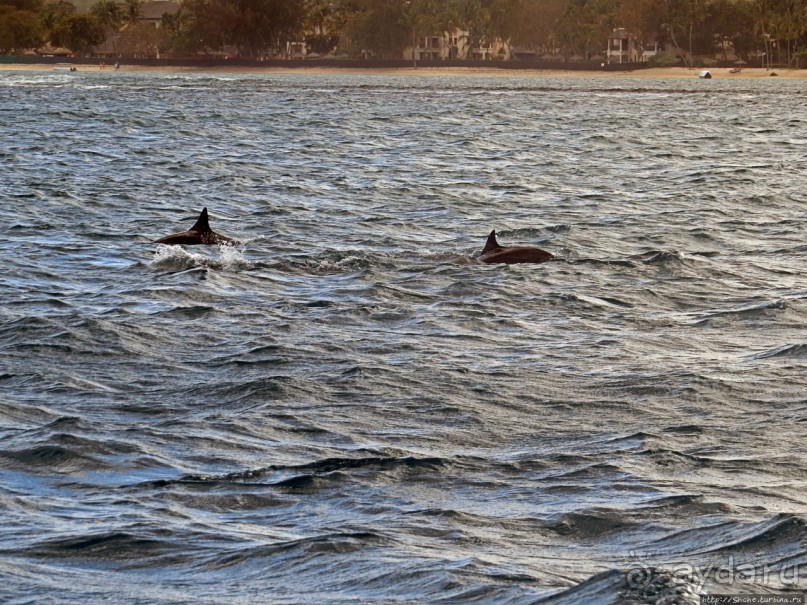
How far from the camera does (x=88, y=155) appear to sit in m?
47.1

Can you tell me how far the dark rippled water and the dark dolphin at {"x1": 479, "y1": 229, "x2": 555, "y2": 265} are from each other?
1.29ft

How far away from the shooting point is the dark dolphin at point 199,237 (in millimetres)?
23078

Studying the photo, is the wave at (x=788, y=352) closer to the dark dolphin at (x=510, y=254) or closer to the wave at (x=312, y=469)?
the wave at (x=312, y=469)

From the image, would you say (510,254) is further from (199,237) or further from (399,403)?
(399,403)

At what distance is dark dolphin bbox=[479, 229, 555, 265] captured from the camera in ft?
71.8

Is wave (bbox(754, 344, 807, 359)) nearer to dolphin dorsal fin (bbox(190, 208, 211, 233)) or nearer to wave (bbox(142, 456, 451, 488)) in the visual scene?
wave (bbox(142, 456, 451, 488))

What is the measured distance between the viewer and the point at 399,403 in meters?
13.1

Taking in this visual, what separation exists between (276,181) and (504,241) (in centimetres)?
1381

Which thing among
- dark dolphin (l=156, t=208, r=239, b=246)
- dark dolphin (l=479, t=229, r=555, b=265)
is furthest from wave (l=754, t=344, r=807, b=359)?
dark dolphin (l=156, t=208, r=239, b=246)

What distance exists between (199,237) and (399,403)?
35.5 ft

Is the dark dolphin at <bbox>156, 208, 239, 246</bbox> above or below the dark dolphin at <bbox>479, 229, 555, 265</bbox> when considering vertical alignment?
above

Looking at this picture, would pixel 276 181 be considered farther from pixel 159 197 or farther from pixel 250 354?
pixel 250 354

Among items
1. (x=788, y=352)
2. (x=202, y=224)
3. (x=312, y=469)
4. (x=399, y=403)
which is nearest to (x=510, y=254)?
(x=202, y=224)

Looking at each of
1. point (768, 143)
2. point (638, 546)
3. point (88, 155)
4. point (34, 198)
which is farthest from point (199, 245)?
point (768, 143)
